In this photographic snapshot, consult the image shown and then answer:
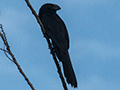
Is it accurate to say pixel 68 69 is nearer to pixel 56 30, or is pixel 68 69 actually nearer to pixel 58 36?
pixel 58 36

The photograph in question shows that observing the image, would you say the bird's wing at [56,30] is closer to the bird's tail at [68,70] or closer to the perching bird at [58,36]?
the perching bird at [58,36]

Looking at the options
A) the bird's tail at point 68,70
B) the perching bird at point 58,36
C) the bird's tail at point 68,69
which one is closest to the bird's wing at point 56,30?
the perching bird at point 58,36

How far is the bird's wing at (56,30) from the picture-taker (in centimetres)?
502

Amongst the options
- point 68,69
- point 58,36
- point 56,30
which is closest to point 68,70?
point 68,69

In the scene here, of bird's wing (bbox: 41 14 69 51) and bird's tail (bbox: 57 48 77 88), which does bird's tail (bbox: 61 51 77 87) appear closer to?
bird's tail (bbox: 57 48 77 88)

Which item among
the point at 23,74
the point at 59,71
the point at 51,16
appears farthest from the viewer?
the point at 51,16

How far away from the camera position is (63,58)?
4.38m

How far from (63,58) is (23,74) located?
1.98 metres

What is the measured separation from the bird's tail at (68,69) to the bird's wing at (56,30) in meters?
0.30

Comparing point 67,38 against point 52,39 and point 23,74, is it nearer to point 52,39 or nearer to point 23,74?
point 52,39

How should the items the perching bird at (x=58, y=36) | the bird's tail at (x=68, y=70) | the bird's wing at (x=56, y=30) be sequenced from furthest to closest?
the bird's wing at (x=56, y=30), the perching bird at (x=58, y=36), the bird's tail at (x=68, y=70)

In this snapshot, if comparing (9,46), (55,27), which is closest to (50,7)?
(55,27)

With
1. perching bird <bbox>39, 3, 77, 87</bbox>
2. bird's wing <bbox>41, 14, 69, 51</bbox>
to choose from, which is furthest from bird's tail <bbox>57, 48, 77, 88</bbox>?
bird's wing <bbox>41, 14, 69, 51</bbox>

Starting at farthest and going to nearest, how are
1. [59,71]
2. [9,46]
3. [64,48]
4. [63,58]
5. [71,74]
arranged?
[64,48]
[63,58]
[71,74]
[59,71]
[9,46]
